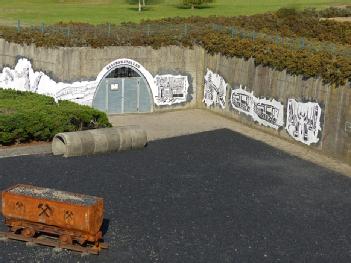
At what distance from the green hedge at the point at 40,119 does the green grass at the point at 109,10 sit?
1834cm

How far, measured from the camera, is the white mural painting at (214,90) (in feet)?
130

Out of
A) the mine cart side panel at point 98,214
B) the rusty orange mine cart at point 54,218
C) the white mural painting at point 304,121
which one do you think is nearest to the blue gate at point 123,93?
the white mural painting at point 304,121

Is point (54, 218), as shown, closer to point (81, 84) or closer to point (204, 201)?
point (204, 201)

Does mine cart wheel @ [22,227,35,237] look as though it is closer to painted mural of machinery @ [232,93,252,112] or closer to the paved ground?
the paved ground

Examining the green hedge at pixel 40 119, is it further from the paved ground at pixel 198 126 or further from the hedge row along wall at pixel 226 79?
the hedge row along wall at pixel 226 79

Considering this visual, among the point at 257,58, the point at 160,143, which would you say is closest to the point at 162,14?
the point at 257,58

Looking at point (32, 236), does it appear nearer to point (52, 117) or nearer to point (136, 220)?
point (136, 220)

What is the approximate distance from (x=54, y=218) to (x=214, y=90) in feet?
77.9

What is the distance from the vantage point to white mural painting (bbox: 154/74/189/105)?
133 ft

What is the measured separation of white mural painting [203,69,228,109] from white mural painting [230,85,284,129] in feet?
3.71

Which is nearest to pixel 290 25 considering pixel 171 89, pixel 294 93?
pixel 171 89

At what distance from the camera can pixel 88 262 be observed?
17.8 m

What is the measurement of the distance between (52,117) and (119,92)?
8621 mm

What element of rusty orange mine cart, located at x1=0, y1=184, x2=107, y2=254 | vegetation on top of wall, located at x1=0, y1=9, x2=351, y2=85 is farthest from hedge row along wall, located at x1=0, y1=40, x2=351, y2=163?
rusty orange mine cart, located at x1=0, y1=184, x2=107, y2=254
